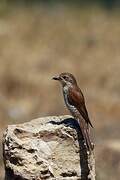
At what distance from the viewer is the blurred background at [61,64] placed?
26.0 metres

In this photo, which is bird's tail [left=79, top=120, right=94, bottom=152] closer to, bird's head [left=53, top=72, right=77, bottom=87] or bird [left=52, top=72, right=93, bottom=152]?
bird [left=52, top=72, right=93, bottom=152]

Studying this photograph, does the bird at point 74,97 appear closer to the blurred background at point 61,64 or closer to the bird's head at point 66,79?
the bird's head at point 66,79

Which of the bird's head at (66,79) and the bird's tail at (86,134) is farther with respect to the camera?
the bird's head at (66,79)

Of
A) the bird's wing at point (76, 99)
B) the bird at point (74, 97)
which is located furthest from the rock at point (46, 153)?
the bird's wing at point (76, 99)

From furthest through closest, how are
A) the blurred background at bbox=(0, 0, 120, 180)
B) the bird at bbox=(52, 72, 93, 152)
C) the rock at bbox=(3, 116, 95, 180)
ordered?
the blurred background at bbox=(0, 0, 120, 180), the bird at bbox=(52, 72, 93, 152), the rock at bbox=(3, 116, 95, 180)

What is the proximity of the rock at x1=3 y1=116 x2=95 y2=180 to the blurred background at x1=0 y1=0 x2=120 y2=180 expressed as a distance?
328 cm

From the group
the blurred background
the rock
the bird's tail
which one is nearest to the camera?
the rock

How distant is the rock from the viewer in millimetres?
13133

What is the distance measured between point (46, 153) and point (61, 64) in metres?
27.4

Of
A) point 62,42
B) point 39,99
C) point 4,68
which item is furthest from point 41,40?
point 39,99

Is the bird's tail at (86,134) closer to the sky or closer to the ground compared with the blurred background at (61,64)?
closer to the ground

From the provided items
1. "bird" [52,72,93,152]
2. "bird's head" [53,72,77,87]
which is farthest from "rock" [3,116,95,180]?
"bird's head" [53,72,77,87]

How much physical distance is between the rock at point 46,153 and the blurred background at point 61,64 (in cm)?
328

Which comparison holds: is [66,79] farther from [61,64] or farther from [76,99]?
[61,64]
